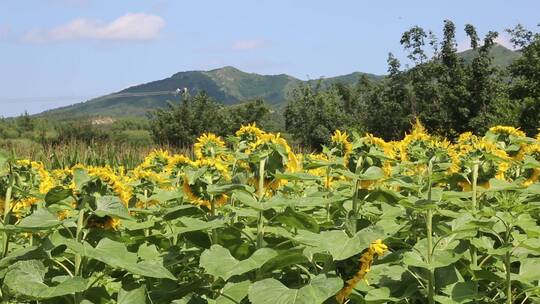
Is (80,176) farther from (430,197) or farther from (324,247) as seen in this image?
(430,197)

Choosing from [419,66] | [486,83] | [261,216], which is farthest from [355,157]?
[419,66]

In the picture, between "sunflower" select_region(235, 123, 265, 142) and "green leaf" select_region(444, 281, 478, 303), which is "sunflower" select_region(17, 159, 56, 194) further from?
"green leaf" select_region(444, 281, 478, 303)

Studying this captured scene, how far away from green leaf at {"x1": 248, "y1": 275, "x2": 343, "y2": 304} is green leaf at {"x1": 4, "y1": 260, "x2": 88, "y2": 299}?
372 mm

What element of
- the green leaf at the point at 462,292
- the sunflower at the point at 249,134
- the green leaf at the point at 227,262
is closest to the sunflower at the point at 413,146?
the sunflower at the point at 249,134

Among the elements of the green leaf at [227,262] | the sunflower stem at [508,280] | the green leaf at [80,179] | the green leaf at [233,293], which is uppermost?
the green leaf at [80,179]

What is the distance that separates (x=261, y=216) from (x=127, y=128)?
3147 inches

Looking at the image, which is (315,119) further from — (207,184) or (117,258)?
(117,258)

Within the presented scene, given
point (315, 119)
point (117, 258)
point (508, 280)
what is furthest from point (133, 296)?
point (315, 119)

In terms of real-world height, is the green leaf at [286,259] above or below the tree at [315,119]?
above

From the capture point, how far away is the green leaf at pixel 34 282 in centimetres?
135

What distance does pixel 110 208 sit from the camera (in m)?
1.52

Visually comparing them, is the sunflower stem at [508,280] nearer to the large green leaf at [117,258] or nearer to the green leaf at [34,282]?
the large green leaf at [117,258]

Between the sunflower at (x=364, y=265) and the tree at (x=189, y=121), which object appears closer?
the sunflower at (x=364, y=265)

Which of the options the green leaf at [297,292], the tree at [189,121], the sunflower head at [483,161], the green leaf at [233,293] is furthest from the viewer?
the tree at [189,121]
